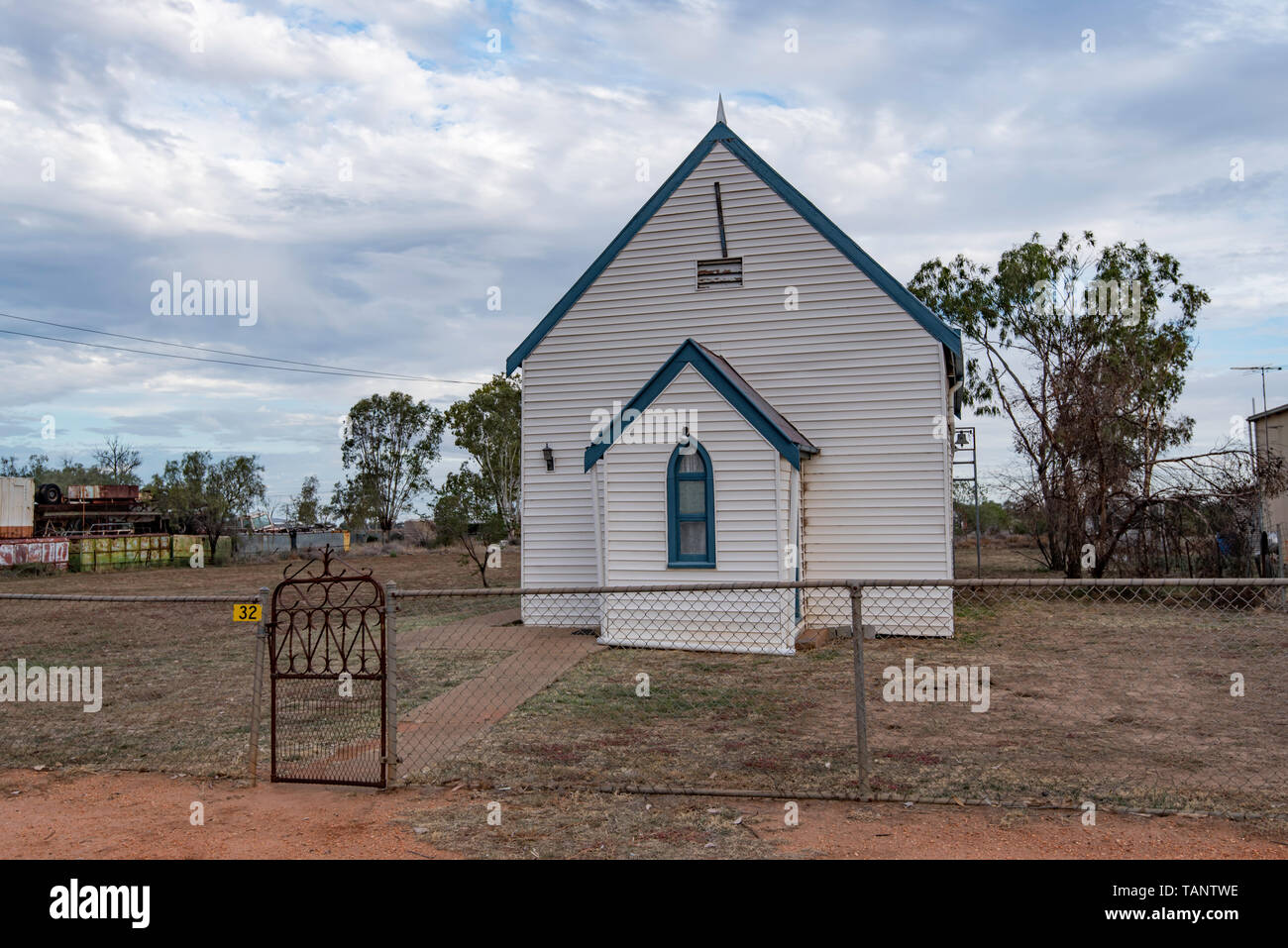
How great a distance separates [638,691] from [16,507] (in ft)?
139

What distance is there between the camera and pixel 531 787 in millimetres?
6953

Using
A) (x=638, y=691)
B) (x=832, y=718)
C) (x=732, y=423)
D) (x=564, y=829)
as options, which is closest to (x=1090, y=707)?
(x=832, y=718)

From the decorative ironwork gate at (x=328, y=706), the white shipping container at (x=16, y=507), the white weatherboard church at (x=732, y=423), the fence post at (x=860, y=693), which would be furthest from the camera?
the white shipping container at (x=16, y=507)

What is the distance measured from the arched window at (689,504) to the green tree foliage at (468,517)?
10.5 m

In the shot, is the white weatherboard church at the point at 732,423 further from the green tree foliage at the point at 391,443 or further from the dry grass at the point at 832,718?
the green tree foliage at the point at 391,443

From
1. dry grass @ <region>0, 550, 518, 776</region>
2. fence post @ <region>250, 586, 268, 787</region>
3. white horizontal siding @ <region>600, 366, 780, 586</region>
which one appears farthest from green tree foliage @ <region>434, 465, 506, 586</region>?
fence post @ <region>250, 586, 268, 787</region>

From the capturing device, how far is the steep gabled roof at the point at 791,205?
14758 millimetres

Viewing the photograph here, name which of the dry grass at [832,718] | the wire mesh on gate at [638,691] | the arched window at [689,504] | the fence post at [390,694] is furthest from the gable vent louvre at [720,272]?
the fence post at [390,694]

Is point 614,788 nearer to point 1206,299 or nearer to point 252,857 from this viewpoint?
point 252,857

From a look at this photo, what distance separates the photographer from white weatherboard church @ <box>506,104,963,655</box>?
13523 millimetres

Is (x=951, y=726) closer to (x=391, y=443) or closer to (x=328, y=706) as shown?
(x=328, y=706)

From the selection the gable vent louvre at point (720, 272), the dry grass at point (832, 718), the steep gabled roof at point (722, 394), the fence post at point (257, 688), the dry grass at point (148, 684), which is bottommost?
the dry grass at point (148, 684)

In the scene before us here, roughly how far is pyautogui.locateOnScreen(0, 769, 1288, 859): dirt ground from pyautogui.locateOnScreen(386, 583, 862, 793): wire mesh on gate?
569 mm
